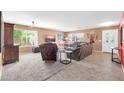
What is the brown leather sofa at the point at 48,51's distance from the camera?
5000mm

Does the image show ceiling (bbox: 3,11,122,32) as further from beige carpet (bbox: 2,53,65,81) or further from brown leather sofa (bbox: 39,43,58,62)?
beige carpet (bbox: 2,53,65,81)

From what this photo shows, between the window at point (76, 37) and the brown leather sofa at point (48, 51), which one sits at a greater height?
the window at point (76, 37)

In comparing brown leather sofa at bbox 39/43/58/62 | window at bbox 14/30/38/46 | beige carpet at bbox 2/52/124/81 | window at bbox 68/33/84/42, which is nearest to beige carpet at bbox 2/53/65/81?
beige carpet at bbox 2/52/124/81

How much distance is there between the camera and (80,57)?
540 cm

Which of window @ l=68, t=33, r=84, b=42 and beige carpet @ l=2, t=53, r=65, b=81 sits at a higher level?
window @ l=68, t=33, r=84, b=42

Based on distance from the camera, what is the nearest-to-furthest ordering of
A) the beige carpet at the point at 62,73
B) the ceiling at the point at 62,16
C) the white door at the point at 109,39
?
the beige carpet at the point at 62,73 < the ceiling at the point at 62,16 < the white door at the point at 109,39

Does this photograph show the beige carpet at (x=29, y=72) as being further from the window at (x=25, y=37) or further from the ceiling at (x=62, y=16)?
the window at (x=25, y=37)

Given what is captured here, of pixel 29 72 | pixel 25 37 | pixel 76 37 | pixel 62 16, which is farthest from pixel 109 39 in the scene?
pixel 29 72

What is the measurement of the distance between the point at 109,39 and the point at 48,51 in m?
5.79

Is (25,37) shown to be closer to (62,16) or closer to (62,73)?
(62,16)

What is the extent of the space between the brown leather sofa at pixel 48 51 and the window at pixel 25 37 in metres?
3.96

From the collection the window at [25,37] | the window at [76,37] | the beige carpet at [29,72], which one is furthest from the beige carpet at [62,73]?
the window at [76,37]

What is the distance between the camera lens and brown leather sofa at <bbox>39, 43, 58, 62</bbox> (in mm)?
5000

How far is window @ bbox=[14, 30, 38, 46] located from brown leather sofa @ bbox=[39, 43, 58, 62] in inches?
156
